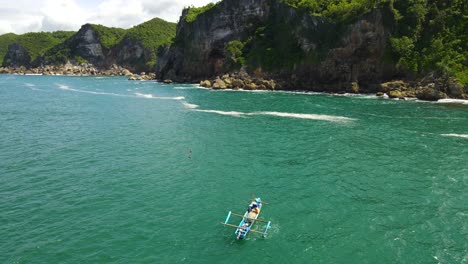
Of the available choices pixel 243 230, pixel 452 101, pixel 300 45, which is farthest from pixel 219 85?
pixel 243 230

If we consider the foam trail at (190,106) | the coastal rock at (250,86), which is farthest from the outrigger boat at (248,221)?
the coastal rock at (250,86)

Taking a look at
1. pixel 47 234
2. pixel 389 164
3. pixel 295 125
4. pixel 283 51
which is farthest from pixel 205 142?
pixel 283 51

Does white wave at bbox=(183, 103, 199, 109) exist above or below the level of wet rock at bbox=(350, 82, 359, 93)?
below

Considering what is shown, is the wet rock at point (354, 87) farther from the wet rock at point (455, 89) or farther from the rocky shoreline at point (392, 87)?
the wet rock at point (455, 89)

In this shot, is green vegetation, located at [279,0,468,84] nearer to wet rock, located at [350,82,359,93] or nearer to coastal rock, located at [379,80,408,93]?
coastal rock, located at [379,80,408,93]

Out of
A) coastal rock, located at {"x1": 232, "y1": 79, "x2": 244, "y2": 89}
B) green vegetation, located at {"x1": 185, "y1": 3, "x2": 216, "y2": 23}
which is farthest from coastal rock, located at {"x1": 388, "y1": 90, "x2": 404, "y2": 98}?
green vegetation, located at {"x1": 185, "y1": 3, "x2": 216, "y2": 23}

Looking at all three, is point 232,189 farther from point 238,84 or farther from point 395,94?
point 238,84

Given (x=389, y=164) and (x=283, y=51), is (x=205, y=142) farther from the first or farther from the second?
(x=283, y=51)
